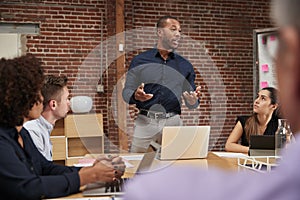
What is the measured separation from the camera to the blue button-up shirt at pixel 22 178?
167 cm

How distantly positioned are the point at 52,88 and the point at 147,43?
11.7 feet

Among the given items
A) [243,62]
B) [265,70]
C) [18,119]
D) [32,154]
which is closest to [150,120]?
[32,154]

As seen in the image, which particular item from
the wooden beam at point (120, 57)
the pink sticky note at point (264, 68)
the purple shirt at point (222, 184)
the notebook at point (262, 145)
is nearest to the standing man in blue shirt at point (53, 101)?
the notebook at point (262, 145)

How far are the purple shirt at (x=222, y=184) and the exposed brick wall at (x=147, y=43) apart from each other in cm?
556

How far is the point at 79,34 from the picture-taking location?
Result: 605cm

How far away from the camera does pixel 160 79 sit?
3.85 meters

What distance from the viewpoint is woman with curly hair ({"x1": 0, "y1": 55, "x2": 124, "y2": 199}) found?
168 cm

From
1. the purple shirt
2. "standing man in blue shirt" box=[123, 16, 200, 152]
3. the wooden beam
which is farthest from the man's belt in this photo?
the purple shirt

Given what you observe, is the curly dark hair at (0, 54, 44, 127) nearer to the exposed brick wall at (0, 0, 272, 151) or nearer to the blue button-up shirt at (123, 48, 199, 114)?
the blue button-up shirt at (123, 48, 199, 114)

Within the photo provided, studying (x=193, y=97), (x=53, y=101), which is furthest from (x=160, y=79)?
(x=53, y=101)

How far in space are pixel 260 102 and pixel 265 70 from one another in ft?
8.63

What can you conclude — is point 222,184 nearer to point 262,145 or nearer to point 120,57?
point 262,145

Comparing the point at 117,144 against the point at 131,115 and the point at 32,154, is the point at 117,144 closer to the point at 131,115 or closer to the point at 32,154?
the point at 131,115

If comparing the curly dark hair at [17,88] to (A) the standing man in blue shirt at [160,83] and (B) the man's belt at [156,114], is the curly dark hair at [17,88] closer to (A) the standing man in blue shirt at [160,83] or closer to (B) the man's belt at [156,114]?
(A) the standing man in blue shirt at [160,83]
